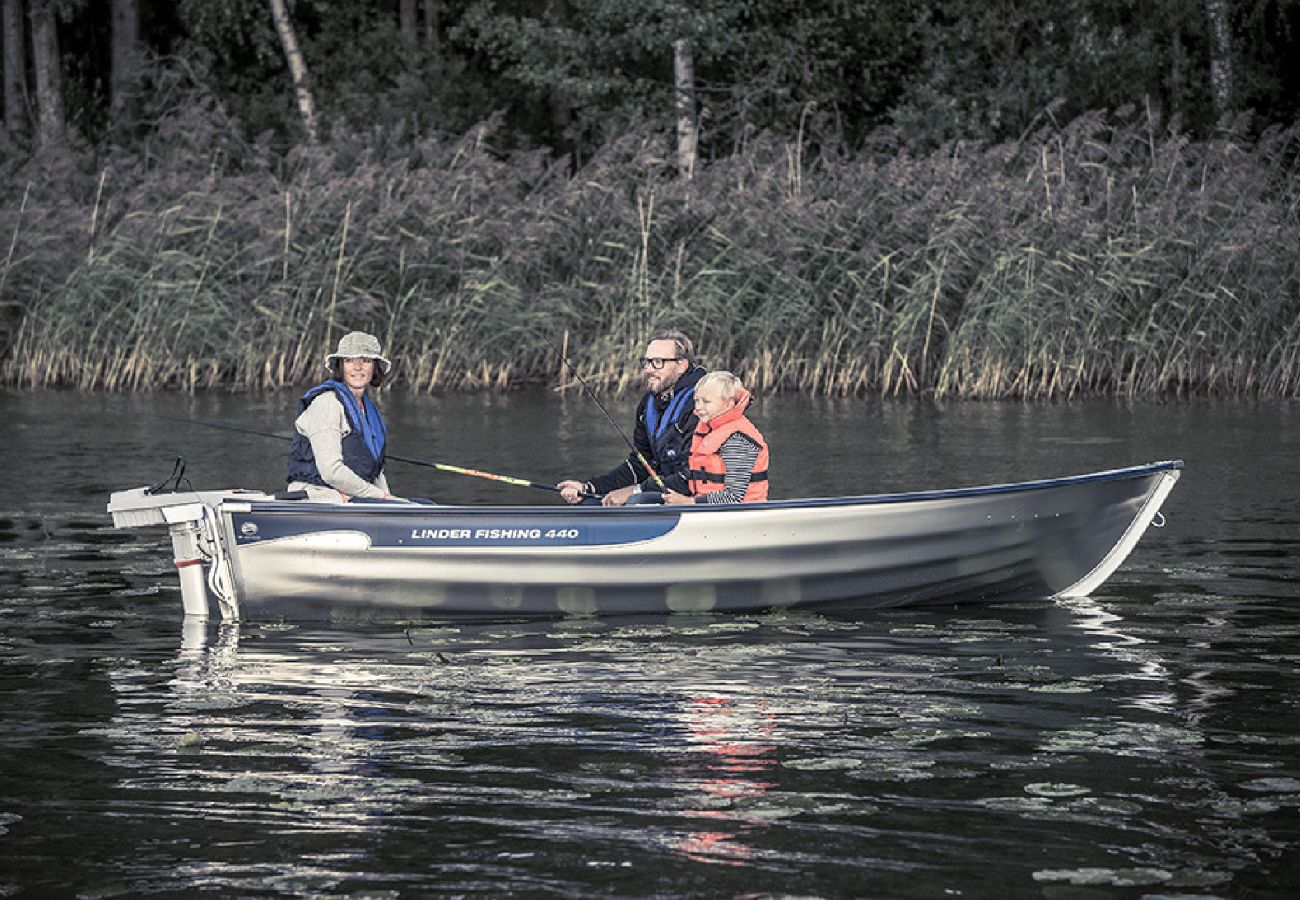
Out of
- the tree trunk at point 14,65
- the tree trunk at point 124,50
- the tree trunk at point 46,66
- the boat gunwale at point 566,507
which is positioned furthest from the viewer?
the tree trunk at point 14,65

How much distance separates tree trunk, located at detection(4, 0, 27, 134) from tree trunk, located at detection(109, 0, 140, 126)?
1.12m

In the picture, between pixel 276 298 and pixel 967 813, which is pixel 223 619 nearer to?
pixel 967 813

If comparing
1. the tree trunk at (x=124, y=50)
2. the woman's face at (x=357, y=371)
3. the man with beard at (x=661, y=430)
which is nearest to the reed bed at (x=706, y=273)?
the tree trunk at (x=124, y=50)

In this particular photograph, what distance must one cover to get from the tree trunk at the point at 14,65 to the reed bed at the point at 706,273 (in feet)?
26.8

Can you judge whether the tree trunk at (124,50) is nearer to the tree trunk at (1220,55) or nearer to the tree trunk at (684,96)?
the tree trunk at (684,96)

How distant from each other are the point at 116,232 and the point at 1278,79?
48.7ft

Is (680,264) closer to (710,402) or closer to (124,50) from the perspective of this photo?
(710,402)

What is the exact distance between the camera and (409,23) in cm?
3328

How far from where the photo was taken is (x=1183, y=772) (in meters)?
7.00

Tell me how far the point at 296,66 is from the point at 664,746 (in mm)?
23829

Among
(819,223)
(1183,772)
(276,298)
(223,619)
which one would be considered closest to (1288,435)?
(819,223)

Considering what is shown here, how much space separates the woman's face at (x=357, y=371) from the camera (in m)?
10.1

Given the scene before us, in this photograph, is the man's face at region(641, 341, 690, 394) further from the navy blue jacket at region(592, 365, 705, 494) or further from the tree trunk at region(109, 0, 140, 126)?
the tree trunk at region(109, 0, 140, 126)

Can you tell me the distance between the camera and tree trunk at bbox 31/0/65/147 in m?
29.4
